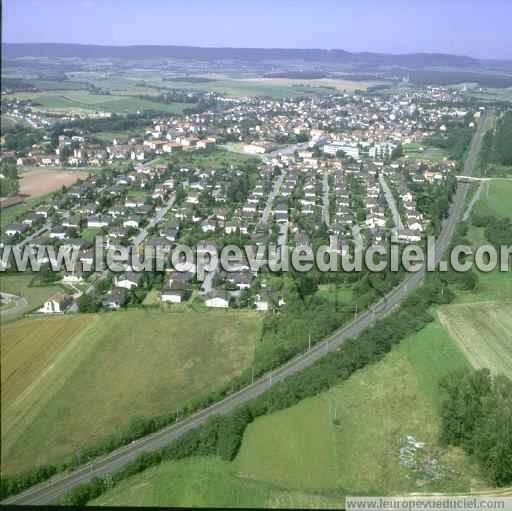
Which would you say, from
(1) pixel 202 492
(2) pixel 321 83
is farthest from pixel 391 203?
(2) pixel 321 83

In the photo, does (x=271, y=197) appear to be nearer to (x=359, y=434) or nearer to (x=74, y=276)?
(x=74, y=276)

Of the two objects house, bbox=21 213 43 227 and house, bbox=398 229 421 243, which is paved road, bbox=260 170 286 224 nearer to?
house, bbox=398 229 421 243

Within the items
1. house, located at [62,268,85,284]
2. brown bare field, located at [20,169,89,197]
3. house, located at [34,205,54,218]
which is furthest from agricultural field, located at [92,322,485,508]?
brown bare field, located at [20,169,89,197]

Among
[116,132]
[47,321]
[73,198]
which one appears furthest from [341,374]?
[116,132]

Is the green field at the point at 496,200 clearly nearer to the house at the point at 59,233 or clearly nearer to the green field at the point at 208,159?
the green field at the point at 208,159

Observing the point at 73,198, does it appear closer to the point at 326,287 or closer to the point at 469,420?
the point at 326,287
